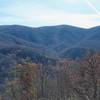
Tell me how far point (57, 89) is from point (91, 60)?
149 feet

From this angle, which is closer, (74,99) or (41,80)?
(74,99)

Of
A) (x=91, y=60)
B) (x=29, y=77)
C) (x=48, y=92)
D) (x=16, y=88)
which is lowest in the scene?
(x=48, y=92)

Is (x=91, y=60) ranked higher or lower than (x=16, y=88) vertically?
higher

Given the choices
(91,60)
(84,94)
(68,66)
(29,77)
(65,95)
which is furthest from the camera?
(68,66)

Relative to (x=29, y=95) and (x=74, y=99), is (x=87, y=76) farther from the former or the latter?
(x=74, y=99)

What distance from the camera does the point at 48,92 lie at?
91.9 m

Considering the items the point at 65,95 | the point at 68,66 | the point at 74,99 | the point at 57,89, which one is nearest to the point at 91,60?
the point at 74,99

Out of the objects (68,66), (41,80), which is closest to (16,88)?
(68,66)

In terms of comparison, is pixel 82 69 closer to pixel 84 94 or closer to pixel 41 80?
pixel 84 94

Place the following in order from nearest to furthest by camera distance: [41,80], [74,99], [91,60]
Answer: [91,60] → [74,99] → [41,80]

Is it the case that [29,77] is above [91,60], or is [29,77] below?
below

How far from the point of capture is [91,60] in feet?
141

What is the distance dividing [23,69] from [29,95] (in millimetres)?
4347

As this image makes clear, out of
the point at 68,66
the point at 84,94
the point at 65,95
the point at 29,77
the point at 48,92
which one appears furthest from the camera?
the point at 48,92
